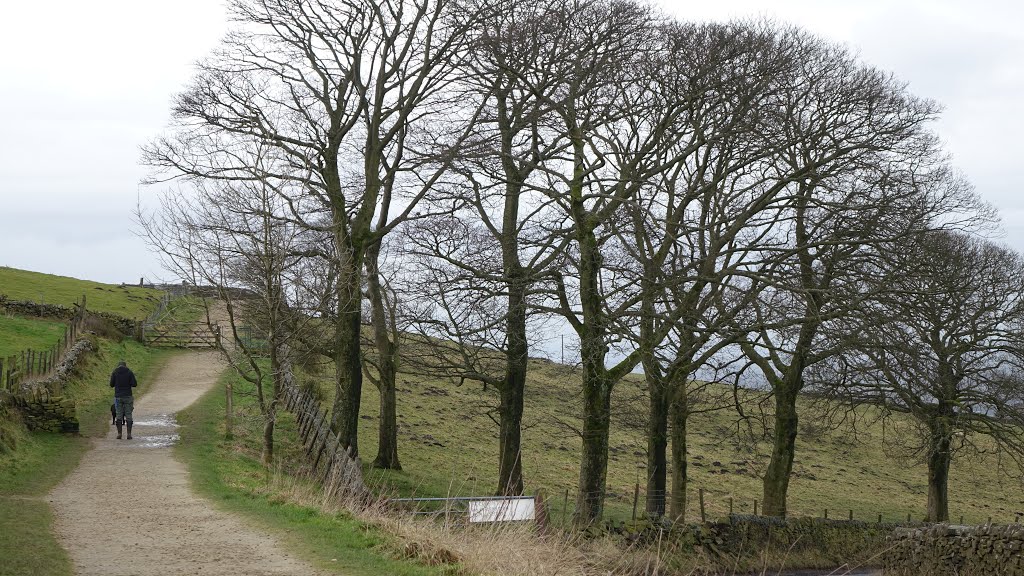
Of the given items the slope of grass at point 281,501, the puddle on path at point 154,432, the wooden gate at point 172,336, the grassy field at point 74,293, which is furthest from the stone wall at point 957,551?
the grassy field at point 74,293

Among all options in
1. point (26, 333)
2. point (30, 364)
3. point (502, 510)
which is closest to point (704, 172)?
point (502, 510)

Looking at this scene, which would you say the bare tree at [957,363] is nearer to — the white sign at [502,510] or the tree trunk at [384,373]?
the white sign at [502,510]

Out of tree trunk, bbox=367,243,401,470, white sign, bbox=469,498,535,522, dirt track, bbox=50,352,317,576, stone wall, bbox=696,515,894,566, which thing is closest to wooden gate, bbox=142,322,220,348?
tree trunk, bbox=367,243,401,470

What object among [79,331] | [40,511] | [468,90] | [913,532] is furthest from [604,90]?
[79,331]

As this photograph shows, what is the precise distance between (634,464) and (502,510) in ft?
90.2

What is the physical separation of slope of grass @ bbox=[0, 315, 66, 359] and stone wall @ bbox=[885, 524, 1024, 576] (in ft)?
93.6

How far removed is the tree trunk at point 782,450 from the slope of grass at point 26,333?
83.8 ft

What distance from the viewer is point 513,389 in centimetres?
2089

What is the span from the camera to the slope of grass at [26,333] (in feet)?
110

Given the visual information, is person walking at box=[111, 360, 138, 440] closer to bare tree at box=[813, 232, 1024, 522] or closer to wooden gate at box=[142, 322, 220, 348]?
bare tree at box=[813, 232, 1024, 522]

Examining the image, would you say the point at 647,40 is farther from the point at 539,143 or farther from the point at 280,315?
the point at 280,315

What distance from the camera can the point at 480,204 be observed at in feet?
65.4

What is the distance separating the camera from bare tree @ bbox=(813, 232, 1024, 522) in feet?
64.5

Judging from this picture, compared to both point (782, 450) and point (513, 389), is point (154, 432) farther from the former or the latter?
point (782, 450)
